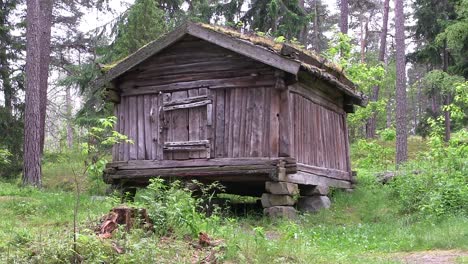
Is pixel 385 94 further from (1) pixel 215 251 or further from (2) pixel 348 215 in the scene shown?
(1) pixel 215 251

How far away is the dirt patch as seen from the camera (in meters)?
7.08

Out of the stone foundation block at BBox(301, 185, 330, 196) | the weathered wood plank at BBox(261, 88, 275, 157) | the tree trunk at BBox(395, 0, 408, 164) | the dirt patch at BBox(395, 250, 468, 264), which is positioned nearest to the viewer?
the dirt patch at BBox(395, 250, 468, 264)

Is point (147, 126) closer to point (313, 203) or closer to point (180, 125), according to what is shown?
point (180, 125)

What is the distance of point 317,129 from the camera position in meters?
13.7

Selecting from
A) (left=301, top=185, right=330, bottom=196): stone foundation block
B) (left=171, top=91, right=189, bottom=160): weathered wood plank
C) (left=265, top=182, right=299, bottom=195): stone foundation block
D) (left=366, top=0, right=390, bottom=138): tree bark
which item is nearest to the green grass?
(left=301, top=185, right=330, bottom=196): stone foundation block

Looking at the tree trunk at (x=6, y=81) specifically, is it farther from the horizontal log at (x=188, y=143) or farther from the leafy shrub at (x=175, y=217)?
the leafy shrub at (x=175, y=217)

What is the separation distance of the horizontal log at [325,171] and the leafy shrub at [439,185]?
4.82 feet

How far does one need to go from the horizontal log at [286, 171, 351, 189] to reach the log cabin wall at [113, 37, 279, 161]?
72 centimetres

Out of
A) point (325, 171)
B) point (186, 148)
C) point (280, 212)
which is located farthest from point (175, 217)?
point (325, 171)

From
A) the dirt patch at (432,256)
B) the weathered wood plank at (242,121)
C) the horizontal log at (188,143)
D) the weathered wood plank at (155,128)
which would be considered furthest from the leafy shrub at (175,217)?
the weathered wood plank at (155,128)

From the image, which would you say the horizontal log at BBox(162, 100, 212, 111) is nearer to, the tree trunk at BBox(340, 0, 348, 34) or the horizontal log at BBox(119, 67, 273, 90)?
the horizontal log at BBox(119, 67, 273, 90)

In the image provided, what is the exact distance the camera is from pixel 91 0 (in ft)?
93.7

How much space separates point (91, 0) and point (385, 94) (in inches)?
1141

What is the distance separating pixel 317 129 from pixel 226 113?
8.67 ft
